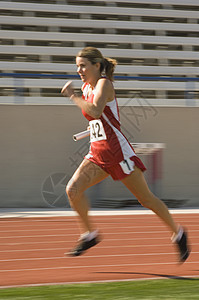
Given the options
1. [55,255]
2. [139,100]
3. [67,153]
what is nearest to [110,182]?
[67,153]

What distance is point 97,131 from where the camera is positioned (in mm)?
4355

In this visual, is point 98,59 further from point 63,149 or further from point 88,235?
point 63,149

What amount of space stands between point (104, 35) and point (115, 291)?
Answer: 14695 millimetres

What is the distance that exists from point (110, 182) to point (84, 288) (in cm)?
748

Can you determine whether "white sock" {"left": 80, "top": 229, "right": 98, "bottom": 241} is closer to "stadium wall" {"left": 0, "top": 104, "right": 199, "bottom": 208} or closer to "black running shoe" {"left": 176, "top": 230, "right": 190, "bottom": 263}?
"black running shoe" {"left": 176, "top": 230, "right": 190, "bottom": 263}

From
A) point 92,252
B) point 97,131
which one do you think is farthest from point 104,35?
point 97,131

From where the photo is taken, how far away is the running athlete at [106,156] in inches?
168

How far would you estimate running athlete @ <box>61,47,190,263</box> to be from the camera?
4270 millimetres

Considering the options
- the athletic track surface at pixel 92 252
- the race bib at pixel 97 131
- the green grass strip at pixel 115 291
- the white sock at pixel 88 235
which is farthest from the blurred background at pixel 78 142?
the green grass strip at pixel 115 291

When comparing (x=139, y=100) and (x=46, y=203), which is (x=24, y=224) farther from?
(x=139, y=100)

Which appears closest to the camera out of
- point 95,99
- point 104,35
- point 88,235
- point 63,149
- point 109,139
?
point 95,99

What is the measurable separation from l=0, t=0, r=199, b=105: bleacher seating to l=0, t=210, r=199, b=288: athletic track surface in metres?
9.02

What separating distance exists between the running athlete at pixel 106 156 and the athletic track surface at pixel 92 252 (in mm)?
306

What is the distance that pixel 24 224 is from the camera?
7.83 meters
